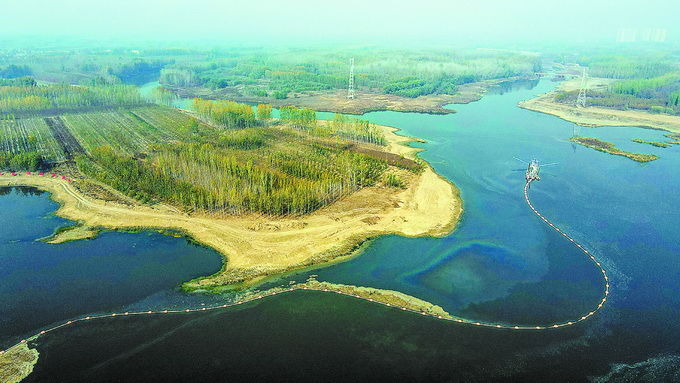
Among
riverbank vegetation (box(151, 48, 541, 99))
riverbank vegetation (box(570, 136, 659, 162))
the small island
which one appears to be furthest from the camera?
riverbank vegetation (box(151, 48, 541, 99))

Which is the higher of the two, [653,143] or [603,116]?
[603,116]

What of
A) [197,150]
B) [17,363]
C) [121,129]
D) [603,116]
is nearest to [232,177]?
[197,150]

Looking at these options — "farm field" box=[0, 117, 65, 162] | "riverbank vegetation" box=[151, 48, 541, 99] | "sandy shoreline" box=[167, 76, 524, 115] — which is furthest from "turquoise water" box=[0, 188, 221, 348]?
"riverbank vegetation" box=[151, 48, 541, 99]

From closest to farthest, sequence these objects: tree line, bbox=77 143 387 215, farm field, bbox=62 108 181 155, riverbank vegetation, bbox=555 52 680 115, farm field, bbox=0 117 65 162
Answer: tree line, bbox=77 143 387 215, farm field, bbox=0 117 65 162, farm field, bbox=62 108 181 155, riverbank vegetation, bbox=555 52 680 115

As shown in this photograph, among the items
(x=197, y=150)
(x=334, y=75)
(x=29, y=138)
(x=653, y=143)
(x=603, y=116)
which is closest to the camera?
(x=197, y=150)

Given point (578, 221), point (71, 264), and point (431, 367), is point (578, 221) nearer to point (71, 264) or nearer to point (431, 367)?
point (431, 367)

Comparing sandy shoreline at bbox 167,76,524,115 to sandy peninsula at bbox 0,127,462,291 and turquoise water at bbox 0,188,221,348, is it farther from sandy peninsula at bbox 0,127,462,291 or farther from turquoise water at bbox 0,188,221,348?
turquoise water at bbox 0,188,221,348

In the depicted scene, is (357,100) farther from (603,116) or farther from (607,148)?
(607,148)

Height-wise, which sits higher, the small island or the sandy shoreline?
the sandy shoreline

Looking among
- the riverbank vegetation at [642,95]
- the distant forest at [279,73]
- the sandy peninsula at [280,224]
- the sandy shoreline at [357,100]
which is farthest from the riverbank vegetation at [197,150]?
the riverbank vegetation at [642,95]
